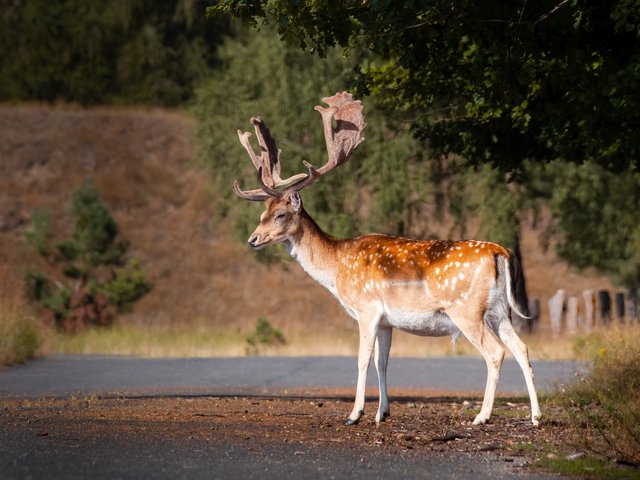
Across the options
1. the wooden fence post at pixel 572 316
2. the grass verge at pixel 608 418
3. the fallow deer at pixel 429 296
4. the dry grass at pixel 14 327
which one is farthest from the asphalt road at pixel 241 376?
the wooden fence post at pixel 572 316

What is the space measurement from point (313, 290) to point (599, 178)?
953 inches

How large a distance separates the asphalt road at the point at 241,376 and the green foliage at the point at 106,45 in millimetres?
40159

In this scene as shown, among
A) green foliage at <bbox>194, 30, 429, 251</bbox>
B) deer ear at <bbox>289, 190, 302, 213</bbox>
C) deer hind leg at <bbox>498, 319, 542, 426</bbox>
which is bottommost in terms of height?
deer hind leg at <bbox>498, 319, 542, 426</bbox>

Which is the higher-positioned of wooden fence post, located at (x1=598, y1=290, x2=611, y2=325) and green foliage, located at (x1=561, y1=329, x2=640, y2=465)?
wooden fence post, located at (x1=598, y1=290, x2=611, y2=325)

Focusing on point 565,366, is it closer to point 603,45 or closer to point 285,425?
point 603,45

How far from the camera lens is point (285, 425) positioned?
13727 mm

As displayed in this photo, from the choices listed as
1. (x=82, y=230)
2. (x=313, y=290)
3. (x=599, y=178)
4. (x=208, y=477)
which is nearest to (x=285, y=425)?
(x=208, y=477)

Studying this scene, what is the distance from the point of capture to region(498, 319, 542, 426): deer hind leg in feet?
46.4

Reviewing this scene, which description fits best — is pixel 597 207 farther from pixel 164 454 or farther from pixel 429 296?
pixel 164 454

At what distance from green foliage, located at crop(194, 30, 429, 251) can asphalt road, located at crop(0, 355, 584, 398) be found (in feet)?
26.2

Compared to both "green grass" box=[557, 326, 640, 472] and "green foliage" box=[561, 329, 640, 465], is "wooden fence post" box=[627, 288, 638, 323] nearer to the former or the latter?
"green grass" box=[557, 326, 640, 472]

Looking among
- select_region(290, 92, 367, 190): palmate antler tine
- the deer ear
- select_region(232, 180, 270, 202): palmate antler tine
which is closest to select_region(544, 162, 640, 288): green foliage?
select_region(290, 92, 367, 190): palmate antler tine

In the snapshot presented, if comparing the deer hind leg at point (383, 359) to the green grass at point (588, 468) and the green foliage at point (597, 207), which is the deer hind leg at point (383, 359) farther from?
the green foliage at point (597, 207)

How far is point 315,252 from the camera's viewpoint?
1547 centimetres
